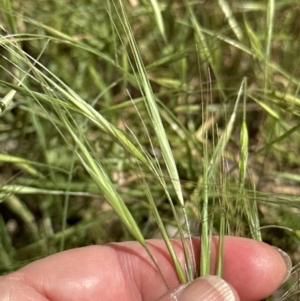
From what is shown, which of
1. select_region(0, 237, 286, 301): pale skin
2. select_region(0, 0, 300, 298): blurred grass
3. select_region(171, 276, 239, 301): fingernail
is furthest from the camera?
select_region(0, 0, 300, 298): blurred grass

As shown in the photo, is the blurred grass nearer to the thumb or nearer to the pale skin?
the pale skin

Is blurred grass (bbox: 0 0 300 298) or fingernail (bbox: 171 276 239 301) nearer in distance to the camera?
fingernail (bbox: 171 276 239 301)

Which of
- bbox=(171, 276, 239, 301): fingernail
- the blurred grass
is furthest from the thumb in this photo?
the blurred grass

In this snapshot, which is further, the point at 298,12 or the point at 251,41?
the point at 298,12

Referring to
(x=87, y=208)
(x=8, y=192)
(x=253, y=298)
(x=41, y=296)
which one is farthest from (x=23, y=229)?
(x=253, y=298)

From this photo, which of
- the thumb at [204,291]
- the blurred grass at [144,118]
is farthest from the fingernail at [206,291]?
the blurred grass at [144,118]

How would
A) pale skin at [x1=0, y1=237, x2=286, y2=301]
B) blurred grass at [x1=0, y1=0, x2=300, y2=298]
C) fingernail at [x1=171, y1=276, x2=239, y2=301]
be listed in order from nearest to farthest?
fingernail at [x1=171, y1=276, x2=239, y2=301] < pale skin at [x1=0, y1=237, x2=286, y2=301] < blurred grass at [x1=0, y1=0, x2=300, y2=298]

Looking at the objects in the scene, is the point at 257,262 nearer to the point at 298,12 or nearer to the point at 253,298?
the point at 253,298

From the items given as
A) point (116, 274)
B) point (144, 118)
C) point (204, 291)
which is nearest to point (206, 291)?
point (204, 291)
